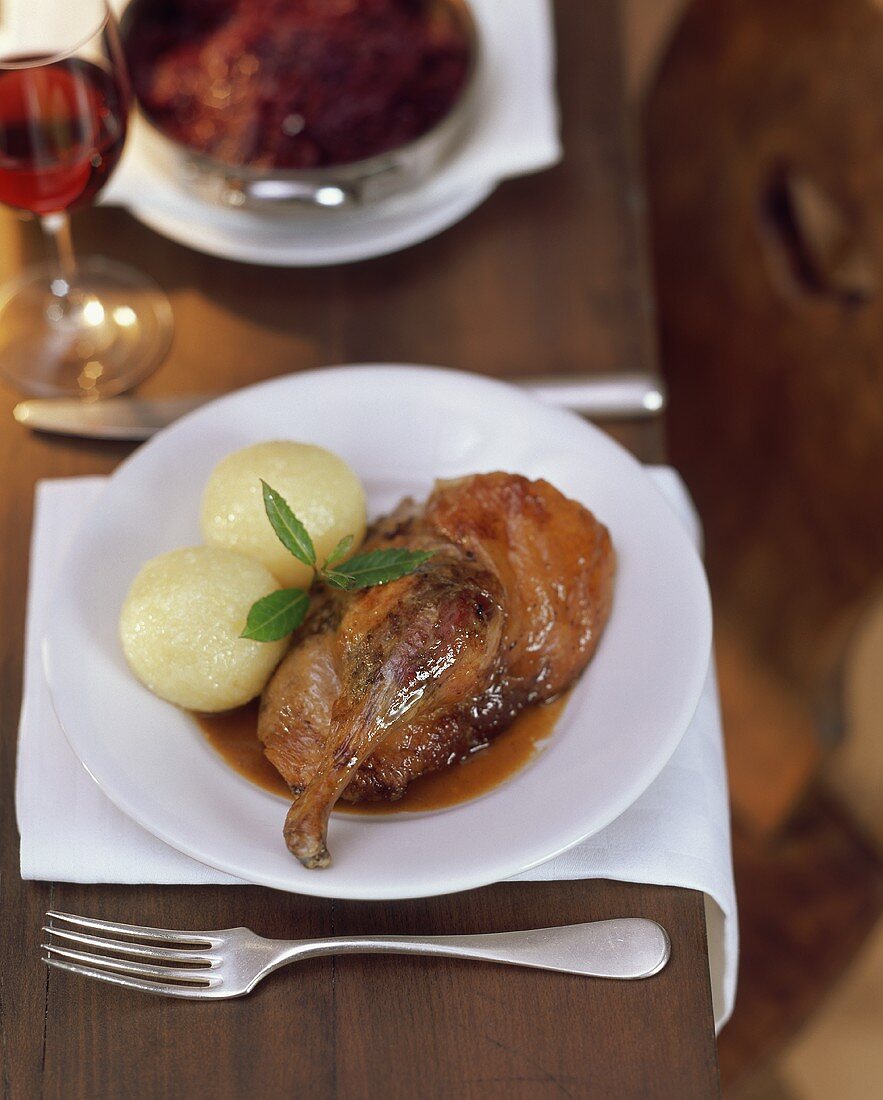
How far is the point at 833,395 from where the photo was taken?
1763mm

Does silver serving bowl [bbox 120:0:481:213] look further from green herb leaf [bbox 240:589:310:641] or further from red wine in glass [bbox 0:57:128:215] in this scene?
green herb leaf [bbox 240:589:310:641]

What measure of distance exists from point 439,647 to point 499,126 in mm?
924

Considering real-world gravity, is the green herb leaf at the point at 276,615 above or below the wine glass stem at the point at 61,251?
below

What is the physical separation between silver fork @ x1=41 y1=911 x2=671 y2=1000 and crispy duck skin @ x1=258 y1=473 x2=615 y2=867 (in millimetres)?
119

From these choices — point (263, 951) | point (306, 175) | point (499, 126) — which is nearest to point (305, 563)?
point (263, 951)

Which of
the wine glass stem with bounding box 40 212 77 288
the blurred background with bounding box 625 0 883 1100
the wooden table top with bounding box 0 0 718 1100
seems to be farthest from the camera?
the blurred background with bounding box 625 0 883 1100

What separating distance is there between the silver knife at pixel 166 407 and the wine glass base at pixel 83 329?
4 cm

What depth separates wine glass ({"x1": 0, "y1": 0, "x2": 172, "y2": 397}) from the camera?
1287 mm

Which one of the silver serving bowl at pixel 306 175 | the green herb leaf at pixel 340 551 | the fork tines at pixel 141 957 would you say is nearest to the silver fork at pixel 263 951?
the fork tines at pixel 141 957

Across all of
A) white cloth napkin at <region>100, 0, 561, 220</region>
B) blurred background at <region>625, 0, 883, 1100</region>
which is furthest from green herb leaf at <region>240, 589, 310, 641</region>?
blurred background at <region>625, 0, 883, 1100</region>

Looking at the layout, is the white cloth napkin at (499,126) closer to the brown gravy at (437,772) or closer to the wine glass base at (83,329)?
the wine glass base at (83,329)

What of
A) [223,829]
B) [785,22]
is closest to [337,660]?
[223,829]

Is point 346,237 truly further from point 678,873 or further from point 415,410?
point 678,873

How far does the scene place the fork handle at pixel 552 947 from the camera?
100 cm
